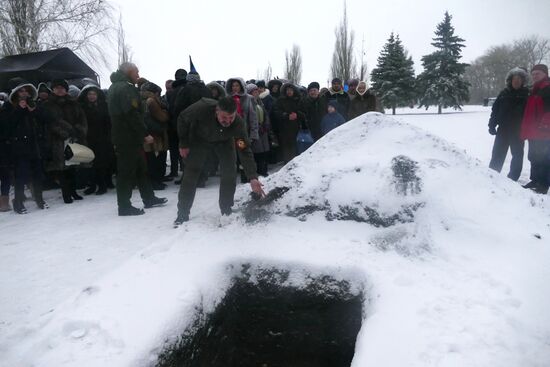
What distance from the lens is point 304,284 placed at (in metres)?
2.96

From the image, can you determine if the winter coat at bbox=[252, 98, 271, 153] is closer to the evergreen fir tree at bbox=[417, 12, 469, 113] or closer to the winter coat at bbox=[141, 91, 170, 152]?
the winter coat at bbox=[141, 91, 170, 152]

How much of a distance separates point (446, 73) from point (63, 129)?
32817 mm

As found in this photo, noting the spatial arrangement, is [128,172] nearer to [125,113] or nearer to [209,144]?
[125,113]

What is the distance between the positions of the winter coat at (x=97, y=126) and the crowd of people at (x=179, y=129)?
2 cm

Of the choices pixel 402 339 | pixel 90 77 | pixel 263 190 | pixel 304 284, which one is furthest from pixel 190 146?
pixel 90 77

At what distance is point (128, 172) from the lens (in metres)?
5.27

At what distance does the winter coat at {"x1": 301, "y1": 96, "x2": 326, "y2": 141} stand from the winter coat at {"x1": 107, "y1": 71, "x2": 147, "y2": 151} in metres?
3.52

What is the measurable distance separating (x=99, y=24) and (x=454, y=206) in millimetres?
16007

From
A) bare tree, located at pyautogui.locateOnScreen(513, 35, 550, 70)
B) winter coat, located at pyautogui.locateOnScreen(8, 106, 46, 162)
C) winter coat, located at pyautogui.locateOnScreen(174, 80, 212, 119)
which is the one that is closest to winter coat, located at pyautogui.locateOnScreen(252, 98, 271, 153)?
winter coat, located at pyautogui.locateOnScreen(174, 80, 212, 119)

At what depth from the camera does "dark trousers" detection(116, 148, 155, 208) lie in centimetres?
523

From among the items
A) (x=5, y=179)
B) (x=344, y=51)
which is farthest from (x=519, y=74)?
(x=344, y=51)

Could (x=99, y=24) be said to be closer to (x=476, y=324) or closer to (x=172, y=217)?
(x=172, y=217)

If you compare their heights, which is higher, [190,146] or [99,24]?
[99,24]

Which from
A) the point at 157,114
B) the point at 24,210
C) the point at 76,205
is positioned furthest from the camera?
the point at 157,114
